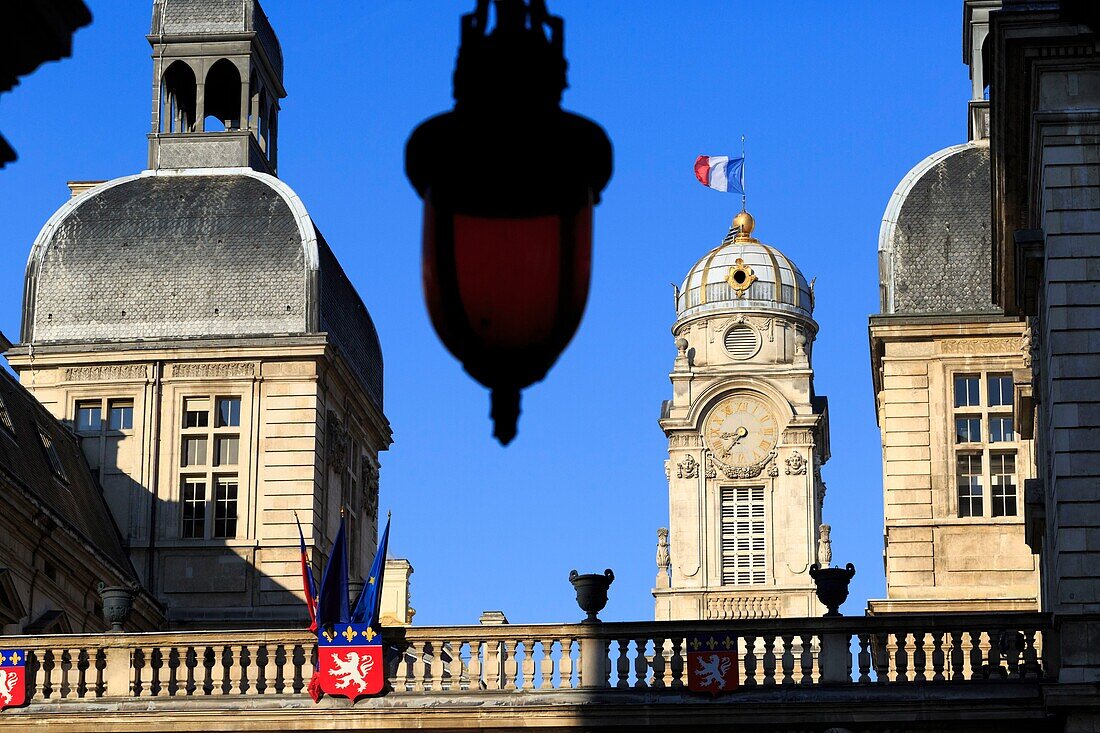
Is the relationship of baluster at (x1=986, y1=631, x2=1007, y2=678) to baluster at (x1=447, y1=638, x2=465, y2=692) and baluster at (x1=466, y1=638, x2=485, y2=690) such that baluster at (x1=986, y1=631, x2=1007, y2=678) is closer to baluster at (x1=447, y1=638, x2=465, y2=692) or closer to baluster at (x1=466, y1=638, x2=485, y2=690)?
baluster at (x1=466, y1=638, x2=485, y2=690)

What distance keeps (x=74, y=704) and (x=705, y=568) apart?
69.5 m

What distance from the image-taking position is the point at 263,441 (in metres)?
36.8

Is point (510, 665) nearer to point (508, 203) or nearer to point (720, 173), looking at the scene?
point (508, 203)

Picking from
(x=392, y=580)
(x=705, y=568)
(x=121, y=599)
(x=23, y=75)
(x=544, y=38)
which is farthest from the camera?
(x=705, y=568)

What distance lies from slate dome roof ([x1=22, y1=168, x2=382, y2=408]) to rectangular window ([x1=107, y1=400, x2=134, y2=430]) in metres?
1.02

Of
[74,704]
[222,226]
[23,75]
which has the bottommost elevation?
[74,704]

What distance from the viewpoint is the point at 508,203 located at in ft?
22.2

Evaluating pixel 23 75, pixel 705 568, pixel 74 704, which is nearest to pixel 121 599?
pixel 74 704

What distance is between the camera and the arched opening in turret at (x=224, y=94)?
40.9m

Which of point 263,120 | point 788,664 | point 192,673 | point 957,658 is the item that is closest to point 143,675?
point 192,673

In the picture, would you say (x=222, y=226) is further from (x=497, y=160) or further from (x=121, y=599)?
(x=497, y=160)

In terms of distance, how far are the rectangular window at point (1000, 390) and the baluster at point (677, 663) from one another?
49.7 ft

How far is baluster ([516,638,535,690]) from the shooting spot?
23234 millimetres

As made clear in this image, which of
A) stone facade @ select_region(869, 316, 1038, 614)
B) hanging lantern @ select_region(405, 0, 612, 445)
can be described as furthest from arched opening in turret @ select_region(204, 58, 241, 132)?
hanging lantern @ select_region(405, 0, 612, 445)
